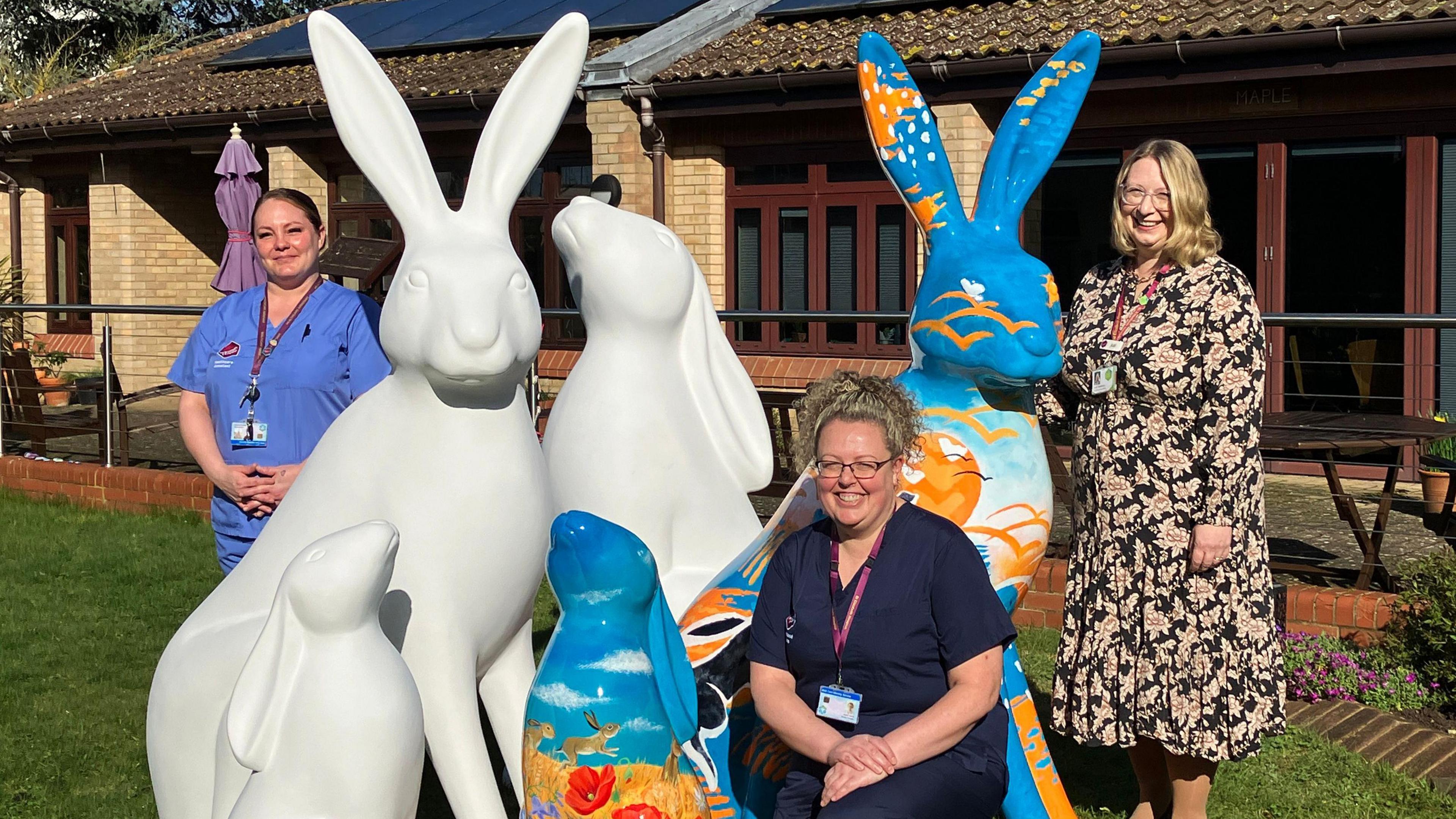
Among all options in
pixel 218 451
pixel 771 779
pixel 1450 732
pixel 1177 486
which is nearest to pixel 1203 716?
pixel 1177 486

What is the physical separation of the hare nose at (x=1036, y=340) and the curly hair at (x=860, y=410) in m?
0.27

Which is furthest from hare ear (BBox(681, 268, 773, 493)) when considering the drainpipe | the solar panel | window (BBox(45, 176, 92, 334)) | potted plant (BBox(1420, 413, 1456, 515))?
window (BBox(45, 176, 92, 334))

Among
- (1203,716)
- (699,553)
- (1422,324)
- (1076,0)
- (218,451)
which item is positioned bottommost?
(1203,716)

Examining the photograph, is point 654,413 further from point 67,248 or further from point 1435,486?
point 67,248

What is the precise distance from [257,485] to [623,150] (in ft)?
31.1

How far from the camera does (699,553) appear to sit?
123 inches

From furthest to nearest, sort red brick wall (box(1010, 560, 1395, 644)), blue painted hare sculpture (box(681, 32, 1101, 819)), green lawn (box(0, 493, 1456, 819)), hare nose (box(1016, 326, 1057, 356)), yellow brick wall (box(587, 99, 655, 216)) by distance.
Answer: yellow brick wall (box(587, 99, 655, 216)) < red brick wall (box(1010, 560, 1395, 644)) < green lawn (box(0, 493, 1456, 819)) < hare nose (box(1016, 326, 1057, 356)) < blue painted hare sculpture (box(681, 32, 1101, 819))

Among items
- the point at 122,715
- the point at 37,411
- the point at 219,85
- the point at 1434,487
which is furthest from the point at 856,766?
the point at 219,85

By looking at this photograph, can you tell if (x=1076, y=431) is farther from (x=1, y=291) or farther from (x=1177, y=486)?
(x=1, y=291)

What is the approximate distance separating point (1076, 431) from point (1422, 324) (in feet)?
6.94

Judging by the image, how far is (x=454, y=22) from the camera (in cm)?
1510

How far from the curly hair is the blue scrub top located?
1171mm

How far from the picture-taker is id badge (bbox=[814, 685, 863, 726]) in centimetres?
259

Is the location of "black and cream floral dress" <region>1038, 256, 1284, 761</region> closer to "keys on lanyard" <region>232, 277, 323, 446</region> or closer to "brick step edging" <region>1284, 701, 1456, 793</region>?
"brick step edging" <region>1284, 701, 1456, 793</region>
